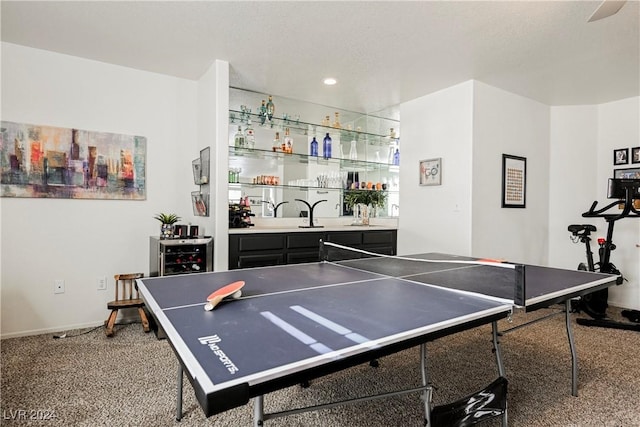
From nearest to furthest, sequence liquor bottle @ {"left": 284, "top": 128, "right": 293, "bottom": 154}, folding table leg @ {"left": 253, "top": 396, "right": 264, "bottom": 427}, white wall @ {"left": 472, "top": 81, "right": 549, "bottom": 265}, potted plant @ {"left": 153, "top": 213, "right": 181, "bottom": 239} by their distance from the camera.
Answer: folding table leg @ {"left": 253, "top": 396, "right": 264, "bottom": 427}, potted plant @ {"left": 153, "top": 213, "right": 181, "bottom": 239}, white wall @ {"left": 472, "top": 81, "right": 549, "bottom": 265}, liquor bottle @ {"left": 284, "top": 128, "right": 293, "bottom": 154}

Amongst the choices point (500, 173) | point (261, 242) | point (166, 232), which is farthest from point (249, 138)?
point (500, 173)

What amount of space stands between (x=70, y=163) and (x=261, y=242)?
73.1 inches

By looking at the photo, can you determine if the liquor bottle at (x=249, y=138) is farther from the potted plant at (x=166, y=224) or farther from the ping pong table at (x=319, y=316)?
the ping pong table at (x=319, y=316)

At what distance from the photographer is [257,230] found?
136 inches

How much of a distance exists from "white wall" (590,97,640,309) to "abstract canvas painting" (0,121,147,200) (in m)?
5.38

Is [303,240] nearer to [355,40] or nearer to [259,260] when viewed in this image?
[259,260]

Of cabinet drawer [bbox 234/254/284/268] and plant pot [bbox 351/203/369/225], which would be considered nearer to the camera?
cabinet drawer [bbox 234/254/284/268]

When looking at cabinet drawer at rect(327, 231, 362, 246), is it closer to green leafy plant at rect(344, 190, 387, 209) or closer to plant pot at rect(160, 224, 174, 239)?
green leafy plant at rect(344, 190, 387, 209)

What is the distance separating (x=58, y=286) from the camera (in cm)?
319

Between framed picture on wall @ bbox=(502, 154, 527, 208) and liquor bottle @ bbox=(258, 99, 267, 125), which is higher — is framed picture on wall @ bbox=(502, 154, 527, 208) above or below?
below

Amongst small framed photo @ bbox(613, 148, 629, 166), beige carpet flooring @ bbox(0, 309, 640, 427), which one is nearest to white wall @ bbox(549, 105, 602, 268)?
small framed photo @ bbox(613, 148, 629, 166)

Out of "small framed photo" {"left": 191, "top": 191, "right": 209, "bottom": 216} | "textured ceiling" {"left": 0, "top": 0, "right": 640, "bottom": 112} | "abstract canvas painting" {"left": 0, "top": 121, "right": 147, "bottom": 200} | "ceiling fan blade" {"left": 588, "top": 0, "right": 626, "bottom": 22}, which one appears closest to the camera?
"ceiling fan blade" {"left": 588, "top": 0, "right": 626, "bottom": 22}

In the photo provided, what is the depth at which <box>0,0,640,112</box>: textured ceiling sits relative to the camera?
239 cm

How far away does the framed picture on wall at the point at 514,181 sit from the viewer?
3.96 m
